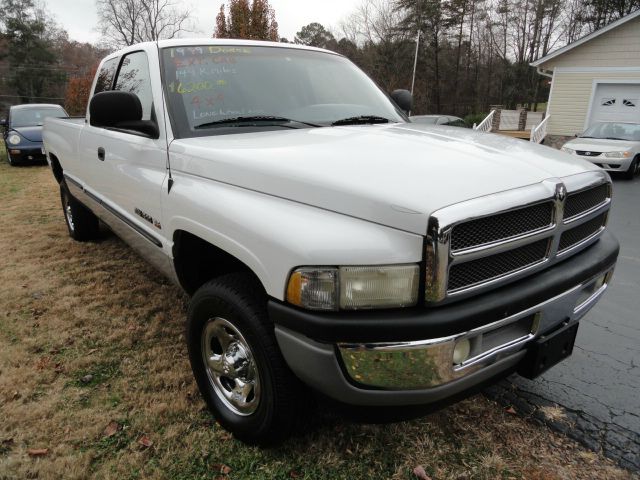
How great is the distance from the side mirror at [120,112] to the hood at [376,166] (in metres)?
0.30

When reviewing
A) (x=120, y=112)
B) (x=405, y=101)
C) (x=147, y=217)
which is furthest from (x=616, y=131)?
(x=120, y=112)

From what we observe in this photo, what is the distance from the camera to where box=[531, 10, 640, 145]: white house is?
15.4 meters

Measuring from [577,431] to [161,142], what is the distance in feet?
8.87

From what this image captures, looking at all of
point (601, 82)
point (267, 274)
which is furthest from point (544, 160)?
point (601, 82)

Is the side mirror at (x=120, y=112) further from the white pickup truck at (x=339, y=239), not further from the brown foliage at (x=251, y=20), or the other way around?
the brown foliage at (x=251, y=20)

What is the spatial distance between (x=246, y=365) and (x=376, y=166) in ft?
3.59

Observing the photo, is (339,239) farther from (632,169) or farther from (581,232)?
(632,169)

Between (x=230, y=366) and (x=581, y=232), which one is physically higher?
(x=581, y=232)

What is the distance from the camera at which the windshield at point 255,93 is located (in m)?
2.59

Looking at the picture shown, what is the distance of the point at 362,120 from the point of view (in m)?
2.93

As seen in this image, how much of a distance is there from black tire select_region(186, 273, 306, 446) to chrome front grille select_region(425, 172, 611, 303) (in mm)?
709

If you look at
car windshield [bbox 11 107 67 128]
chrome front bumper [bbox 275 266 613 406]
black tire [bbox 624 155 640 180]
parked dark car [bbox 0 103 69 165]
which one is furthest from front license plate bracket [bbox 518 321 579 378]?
car windshield [bbox 11 107 67 128]

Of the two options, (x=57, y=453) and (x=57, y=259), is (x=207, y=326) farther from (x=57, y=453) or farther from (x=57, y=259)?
(x=57, y=259)

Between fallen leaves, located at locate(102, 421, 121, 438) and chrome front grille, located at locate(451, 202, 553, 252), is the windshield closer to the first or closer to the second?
chrome front grille, located at locate(451, 202, 553, 252)
